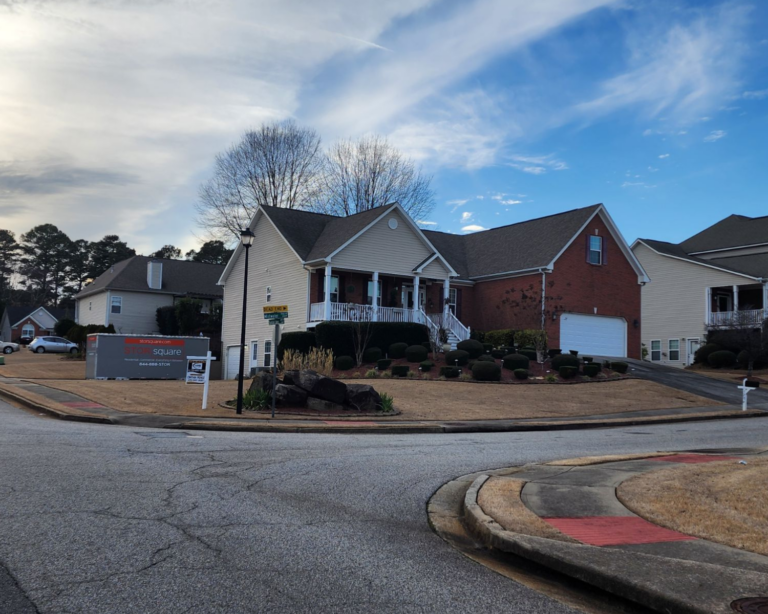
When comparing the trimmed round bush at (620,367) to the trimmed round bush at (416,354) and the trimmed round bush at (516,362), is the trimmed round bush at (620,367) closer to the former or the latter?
the trimmed round bush at (516,362)

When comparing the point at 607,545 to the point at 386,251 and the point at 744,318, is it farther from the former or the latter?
the point at 744,318

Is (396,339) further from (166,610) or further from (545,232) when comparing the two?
(166,610)

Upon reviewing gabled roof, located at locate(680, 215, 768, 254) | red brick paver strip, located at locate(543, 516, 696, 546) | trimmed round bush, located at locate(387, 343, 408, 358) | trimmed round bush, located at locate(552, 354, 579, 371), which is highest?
gabled roof, located at locate(680, 215, 768, 254)

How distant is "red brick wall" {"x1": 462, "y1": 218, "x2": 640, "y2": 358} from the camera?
→ 3872 centimetres

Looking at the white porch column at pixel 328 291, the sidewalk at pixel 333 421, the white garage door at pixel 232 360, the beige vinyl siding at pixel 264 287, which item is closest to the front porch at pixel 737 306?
the sidewalk at pixel 333 421

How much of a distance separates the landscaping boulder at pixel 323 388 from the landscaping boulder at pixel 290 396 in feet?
0.70

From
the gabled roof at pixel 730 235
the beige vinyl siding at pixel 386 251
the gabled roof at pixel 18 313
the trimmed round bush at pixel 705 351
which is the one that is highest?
the gabled roof at pixel 730 235

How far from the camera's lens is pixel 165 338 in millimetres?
33906

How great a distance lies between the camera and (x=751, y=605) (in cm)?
483

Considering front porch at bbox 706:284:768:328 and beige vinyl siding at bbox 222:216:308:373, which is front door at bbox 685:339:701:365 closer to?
front porch at bbox 706:284:768:328

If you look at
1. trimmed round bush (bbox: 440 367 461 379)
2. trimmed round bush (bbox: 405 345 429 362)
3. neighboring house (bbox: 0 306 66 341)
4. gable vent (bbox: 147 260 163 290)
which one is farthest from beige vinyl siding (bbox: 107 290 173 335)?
neighboring house (bbox: 0 306 66 341)

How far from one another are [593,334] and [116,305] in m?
35.6

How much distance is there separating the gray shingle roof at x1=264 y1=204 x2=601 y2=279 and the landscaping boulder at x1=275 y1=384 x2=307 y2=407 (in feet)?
49.9

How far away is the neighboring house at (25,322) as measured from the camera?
284 ft
